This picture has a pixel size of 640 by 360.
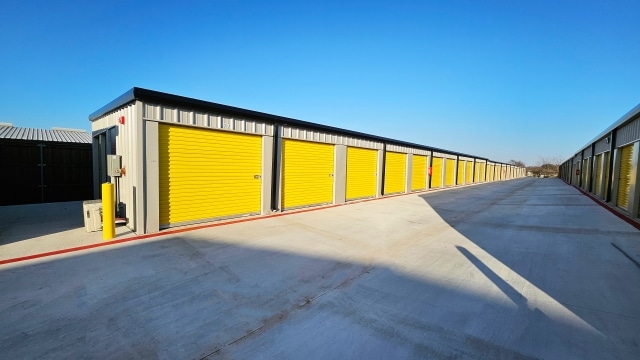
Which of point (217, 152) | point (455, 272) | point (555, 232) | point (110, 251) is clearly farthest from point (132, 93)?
point (555, 232)

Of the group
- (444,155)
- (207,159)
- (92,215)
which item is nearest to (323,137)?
(207,159)

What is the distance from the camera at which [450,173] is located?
86.9ft

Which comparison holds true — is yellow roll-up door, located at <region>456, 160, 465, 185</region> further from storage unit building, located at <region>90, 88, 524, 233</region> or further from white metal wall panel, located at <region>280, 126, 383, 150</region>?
storage unit building, located at <region>90, 88, 524, 233</region>

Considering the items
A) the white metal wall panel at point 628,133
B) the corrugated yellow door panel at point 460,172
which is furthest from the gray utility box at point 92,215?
the corrugated yellow door panel at point 460,172

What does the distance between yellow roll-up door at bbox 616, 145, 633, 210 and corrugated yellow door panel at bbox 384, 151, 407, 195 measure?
9671 millimetres

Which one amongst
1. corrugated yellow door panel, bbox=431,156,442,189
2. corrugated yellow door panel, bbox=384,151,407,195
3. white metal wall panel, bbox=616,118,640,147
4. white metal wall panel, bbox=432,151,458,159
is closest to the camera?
white metal wall panel, bbox=616,118,640,147

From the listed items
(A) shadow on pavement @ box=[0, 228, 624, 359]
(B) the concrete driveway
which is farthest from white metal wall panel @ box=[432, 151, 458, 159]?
(A) shadow on pavement @ box=[0, 228, 624, 359]

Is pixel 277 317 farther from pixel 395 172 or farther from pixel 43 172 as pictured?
pixel 395 172

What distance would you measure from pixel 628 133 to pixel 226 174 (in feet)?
50.7

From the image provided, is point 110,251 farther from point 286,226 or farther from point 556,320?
point 556,320

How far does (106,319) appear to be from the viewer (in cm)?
309

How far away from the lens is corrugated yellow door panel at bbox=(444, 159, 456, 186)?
2562 centimetres

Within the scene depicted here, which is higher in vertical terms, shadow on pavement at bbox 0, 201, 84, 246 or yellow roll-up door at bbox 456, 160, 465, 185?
yellow roll-up door at bbox 456, 160, 465, 185

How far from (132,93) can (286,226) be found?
4852 millimetres
